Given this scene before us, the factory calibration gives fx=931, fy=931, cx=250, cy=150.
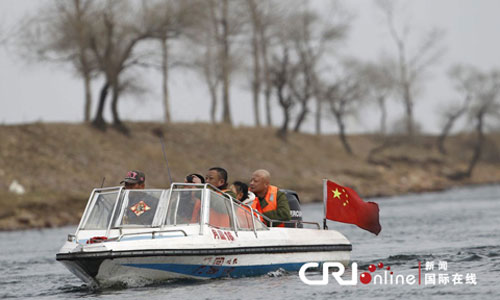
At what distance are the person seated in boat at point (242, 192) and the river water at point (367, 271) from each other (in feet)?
4.70

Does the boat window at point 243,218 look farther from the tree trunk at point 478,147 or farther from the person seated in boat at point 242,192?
the tree trunk at point 478,147

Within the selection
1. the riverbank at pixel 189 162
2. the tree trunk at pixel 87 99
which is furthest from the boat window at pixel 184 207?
the tree trunk at pixel 87 99

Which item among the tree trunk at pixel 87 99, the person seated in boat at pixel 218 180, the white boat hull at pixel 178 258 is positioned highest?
the tree trunk at pixel 87 99

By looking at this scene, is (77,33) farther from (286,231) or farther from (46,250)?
(286,231)

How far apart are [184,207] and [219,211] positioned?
0.59 metres

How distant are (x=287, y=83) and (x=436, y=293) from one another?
50.8 metres

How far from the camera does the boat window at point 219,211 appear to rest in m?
14.9

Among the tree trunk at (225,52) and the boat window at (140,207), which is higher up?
the tree trunk at (225,52)

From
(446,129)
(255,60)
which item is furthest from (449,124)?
(255,60)

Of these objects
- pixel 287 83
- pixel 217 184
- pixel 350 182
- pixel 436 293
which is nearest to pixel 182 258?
pixel 217 184

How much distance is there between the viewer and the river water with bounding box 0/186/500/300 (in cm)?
1354

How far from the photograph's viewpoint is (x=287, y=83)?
63.4 metres

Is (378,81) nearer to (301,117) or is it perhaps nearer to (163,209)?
(301,117)

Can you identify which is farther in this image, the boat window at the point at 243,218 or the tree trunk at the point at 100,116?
the tree trunk at the point at 100,116
